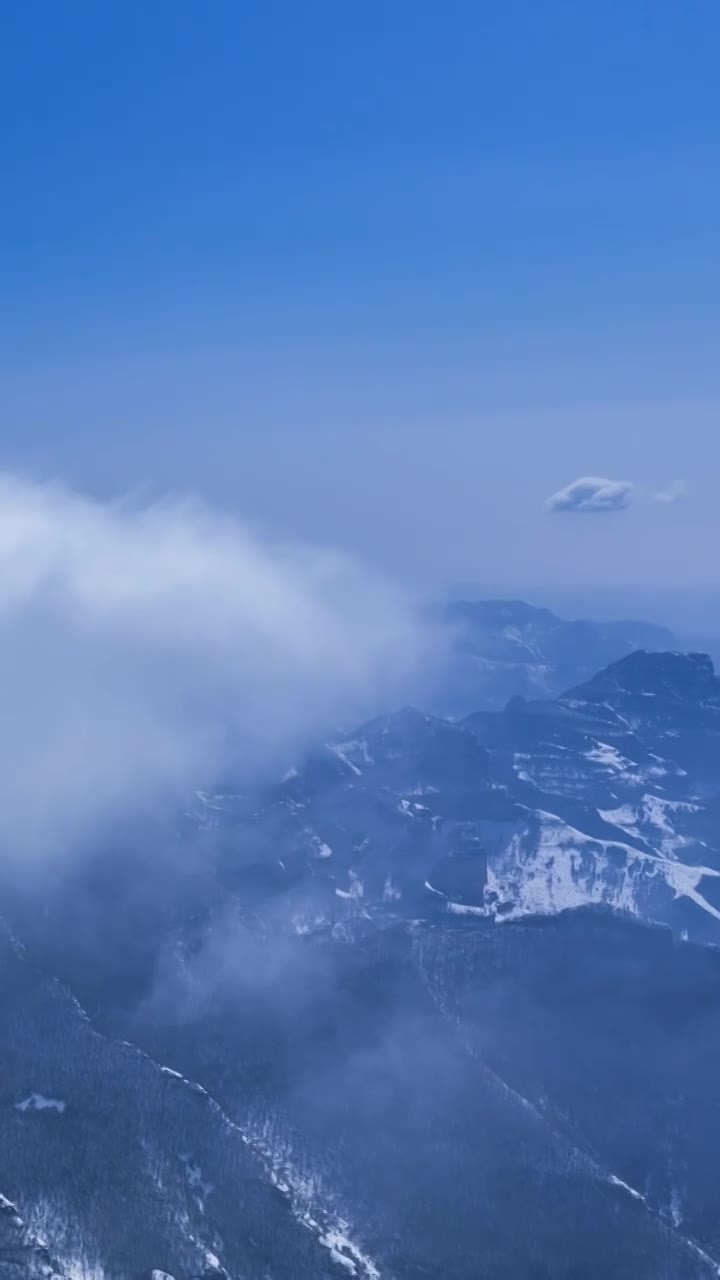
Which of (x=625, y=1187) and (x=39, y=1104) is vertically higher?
(x=39, y=1104)

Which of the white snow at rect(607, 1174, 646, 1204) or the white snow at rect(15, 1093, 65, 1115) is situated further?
the white snow at rect(607, 1174, 646, 1204)

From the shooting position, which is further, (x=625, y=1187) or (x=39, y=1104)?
(x=625, y=1187)

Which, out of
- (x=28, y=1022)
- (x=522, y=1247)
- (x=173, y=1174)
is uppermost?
(x=28, y=1022)

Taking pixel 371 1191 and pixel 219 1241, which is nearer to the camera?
pixel 219 1241

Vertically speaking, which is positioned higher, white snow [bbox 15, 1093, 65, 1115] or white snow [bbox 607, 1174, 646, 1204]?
white snow [bbox 15, 1093, 65, 1115]

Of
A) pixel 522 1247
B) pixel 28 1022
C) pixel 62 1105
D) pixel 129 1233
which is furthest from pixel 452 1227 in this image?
pixel 28 1022

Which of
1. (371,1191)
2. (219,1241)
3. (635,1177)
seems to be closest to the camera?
(219,1241)

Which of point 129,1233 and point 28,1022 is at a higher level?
point 28,1022

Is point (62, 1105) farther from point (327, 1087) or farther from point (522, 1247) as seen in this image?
point (522, 1247)

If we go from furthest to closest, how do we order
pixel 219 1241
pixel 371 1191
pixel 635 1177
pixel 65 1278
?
pixel 635 1177
pixel 371 1191
pixel 219 1241
pixel 65 1278

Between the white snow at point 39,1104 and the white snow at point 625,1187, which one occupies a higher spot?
the white snow at point 39,1104

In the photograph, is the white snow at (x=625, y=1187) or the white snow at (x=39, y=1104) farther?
the white snow at (x=625, y=1187)
